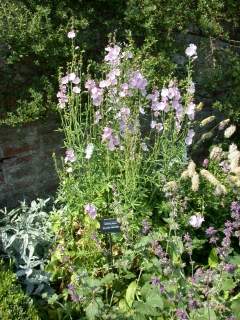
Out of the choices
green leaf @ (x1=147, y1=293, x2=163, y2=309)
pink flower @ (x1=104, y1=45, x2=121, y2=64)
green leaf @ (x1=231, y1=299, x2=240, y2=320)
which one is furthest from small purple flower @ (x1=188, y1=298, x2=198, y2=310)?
pink flower @ (x1=104, y1=45, x2=121, y2=64)

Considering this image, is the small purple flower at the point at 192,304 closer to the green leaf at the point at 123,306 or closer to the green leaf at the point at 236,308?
the green leaf at the point at 236,308

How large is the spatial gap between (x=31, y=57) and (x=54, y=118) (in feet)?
1.88

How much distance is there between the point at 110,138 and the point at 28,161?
1.25 metres

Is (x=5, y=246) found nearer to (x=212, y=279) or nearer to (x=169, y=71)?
(x=212, y=279)

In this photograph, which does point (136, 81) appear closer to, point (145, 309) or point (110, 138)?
point (110, 138)

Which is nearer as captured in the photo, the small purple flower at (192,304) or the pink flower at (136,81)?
the small purple flower at (192,304)

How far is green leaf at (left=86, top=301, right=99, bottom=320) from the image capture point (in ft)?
10.3

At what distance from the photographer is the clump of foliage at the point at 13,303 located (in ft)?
9.53

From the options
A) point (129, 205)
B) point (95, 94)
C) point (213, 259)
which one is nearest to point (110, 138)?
point (95, 94)

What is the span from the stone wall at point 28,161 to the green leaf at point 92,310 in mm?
1888

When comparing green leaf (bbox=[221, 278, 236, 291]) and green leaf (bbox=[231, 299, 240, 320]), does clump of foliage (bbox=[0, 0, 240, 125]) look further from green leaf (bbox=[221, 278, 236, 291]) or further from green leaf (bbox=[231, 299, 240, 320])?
green leaf (bbox=[231, 299, 240, 320])

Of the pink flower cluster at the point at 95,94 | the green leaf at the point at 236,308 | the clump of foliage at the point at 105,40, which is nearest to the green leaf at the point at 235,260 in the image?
the green leaf at the point at 236,308

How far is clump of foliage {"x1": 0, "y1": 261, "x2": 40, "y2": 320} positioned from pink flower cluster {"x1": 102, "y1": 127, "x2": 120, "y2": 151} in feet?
4.00

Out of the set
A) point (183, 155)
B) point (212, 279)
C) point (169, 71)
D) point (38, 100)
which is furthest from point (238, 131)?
point (212, 279)
